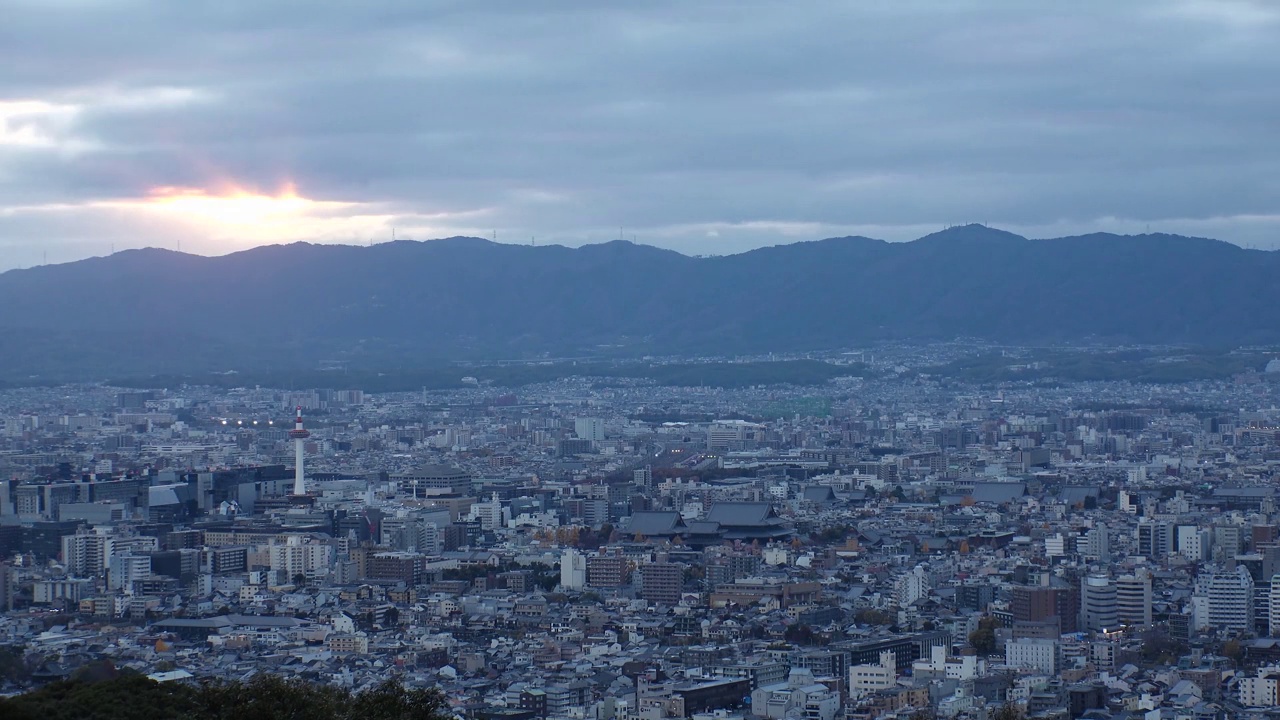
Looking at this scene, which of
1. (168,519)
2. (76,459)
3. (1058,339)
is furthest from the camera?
(1058,339)

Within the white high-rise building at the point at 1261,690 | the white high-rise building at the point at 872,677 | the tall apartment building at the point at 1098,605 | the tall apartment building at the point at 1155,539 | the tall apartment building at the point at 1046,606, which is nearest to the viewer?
the white high-rise building at the point at 1261,690

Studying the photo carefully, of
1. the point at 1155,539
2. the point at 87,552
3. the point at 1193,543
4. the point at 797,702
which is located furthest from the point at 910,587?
the point at 87,552

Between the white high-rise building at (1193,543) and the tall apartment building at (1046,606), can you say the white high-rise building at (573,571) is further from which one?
the white high-rise building at (1193,543)

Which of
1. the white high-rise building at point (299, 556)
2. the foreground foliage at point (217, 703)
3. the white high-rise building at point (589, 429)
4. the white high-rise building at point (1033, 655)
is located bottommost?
the white high-rise building at point (299, 556)

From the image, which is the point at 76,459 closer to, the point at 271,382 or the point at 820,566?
the point at 820,566

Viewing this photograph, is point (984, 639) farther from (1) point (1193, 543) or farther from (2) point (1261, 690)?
(1) point (1193, 543)

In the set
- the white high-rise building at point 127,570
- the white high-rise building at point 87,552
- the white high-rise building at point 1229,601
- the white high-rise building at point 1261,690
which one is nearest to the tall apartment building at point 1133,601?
the white high-rise building at point 1229,601

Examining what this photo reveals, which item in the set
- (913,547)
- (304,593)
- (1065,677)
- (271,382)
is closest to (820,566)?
(913,547)
